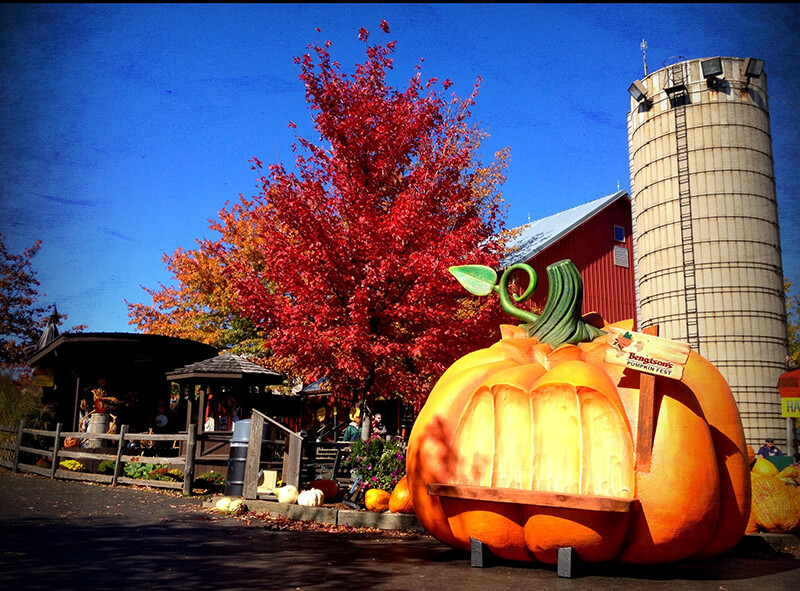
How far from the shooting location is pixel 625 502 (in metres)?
5.48

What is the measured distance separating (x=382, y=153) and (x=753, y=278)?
11.3 meters

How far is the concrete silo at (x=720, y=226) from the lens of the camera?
18656 millimetres

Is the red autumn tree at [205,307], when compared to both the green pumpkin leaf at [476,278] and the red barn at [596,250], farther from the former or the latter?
the green pumpkin leaf at [476,278]

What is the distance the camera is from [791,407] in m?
14.0

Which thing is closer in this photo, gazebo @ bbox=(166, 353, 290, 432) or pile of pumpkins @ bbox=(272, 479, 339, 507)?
pile of pumpkins @ bbox=(272, 479, 339, 507)

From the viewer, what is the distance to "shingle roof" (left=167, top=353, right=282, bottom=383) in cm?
1655

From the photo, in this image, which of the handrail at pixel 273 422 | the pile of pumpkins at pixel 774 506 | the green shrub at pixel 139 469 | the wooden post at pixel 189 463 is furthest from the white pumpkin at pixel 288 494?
the pile of pumpkins at pixel 774 506

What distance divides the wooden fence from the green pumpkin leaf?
14.6ft

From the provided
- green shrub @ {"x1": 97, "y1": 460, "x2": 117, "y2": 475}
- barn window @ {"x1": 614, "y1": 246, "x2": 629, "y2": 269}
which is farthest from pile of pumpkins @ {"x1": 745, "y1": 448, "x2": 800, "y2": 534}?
barn window @ {"x1": 614, "y1": 246, "x2": 629, "y2": 269}

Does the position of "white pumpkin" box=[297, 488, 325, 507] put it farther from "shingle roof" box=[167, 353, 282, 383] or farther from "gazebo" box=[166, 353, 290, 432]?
"shingle roof" box=[167, 353, 282, 383]

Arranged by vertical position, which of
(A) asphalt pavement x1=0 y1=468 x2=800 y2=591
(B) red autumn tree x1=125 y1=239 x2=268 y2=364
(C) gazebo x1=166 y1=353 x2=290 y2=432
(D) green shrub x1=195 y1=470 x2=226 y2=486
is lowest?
(A) asphalt pavement x1=0 y1=468 x2=800 y2=591

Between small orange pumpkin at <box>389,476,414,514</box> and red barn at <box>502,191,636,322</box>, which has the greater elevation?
red barn at <box>502,191,636,322</box>

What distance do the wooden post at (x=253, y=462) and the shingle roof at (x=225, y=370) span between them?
17.7 feet

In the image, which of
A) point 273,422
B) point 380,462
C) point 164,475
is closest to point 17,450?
point 164,475
